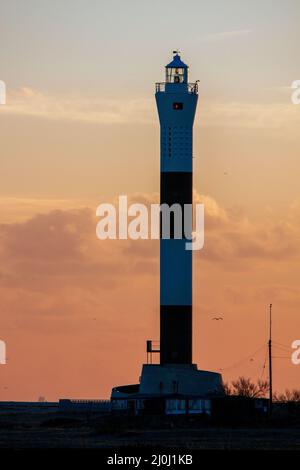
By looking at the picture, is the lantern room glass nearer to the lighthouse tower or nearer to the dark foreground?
the lighthouse tower

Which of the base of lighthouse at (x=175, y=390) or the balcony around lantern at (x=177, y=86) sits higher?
the balcony around lantern at (x=177, y=86)

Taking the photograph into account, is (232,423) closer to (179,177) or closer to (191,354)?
(191,354)

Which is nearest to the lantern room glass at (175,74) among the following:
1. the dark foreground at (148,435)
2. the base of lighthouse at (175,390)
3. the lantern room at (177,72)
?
the lantern room at (177,72)

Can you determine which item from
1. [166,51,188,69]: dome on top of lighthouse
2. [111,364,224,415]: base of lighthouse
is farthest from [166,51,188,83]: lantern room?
[111,364,224,415]: base of lighthouse

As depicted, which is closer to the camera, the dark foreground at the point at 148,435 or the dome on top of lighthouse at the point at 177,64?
the dark foreground at the point at 148,435

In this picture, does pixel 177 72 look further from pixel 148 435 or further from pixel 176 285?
pixel 148 435

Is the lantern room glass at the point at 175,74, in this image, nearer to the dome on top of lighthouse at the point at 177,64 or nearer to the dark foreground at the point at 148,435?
the dome on top of lighthouse at the point at 177,64

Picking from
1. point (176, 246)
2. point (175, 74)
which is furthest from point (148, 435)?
point (175, 74)
